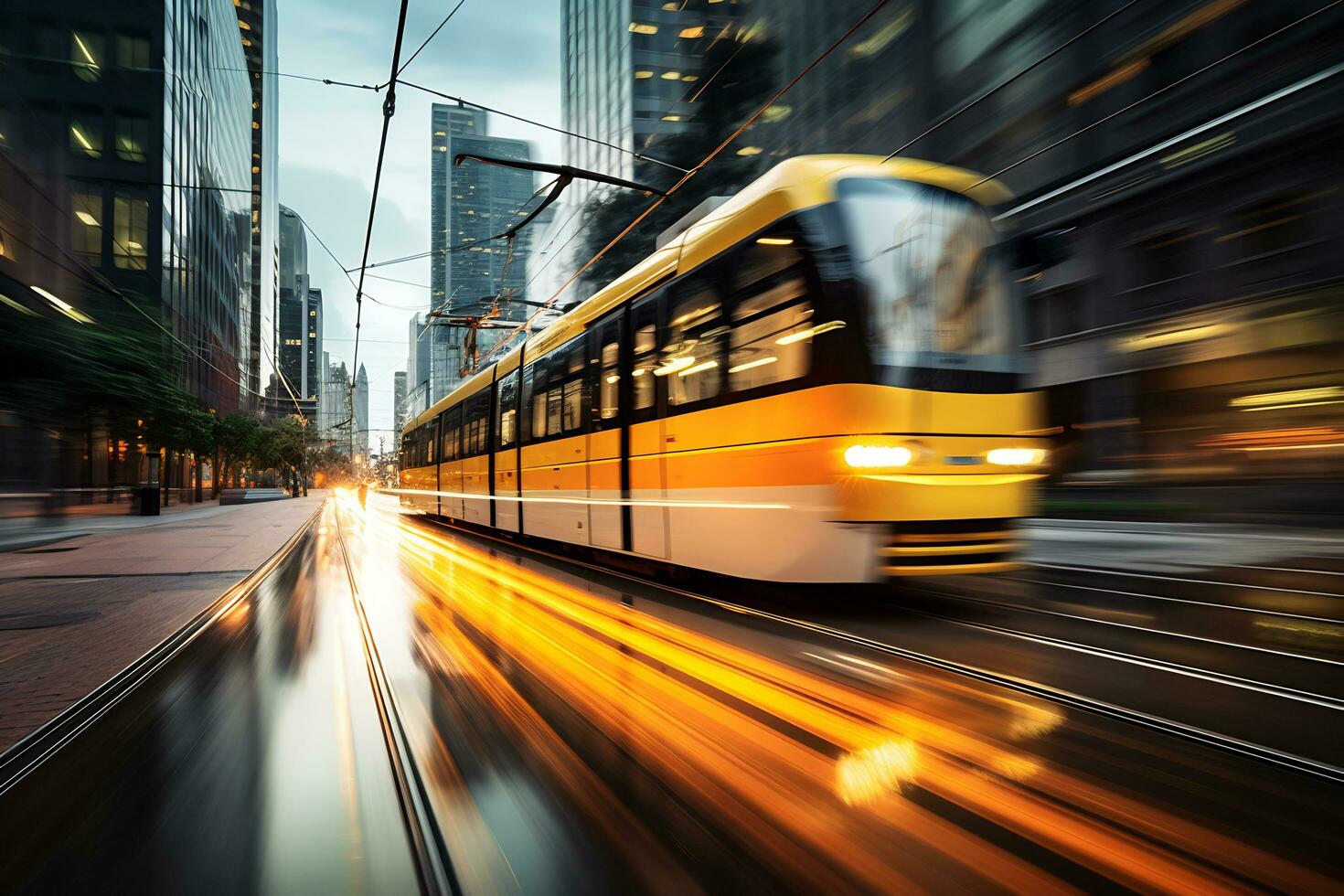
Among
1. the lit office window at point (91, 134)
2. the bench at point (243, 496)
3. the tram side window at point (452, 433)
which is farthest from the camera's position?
the bench at point (243, 496)

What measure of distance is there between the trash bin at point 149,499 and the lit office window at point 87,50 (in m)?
13.0

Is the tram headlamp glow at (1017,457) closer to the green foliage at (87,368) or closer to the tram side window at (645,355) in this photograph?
the tram side window at (645,355)

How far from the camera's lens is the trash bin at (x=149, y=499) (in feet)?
81.9

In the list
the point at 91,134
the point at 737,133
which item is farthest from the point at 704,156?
the point at 91,134

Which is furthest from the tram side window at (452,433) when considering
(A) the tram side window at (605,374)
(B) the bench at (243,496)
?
(B) the bench at (243,496)

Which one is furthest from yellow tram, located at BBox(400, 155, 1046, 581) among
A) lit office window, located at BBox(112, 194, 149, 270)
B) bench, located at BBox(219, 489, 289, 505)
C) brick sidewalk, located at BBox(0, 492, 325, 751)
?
bench, located at BBox(219, 489, 289, 505)

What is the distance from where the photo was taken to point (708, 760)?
2688 millimetres

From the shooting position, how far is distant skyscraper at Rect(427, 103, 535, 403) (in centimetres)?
2367

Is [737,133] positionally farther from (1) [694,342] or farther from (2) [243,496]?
(2) [243,496]

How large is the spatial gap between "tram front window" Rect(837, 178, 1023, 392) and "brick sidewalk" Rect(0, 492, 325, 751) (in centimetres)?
511

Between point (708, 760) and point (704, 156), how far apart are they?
16199 mm

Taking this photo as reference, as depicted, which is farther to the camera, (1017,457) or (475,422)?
(475,422)

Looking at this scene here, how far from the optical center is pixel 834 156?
18.5 ft

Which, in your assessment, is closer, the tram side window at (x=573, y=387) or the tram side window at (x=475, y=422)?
the tram side window at (x=573, y=387)
